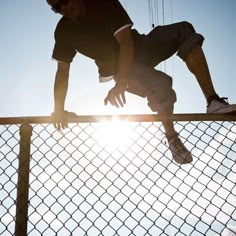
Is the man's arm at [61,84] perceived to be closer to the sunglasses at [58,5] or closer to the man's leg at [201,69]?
the sunglasses at [58,5]

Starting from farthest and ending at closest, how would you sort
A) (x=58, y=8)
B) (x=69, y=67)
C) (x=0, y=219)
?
(x=69, y=67), (x=58, y=8), (x=0, y=219)

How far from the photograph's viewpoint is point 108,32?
3.79m

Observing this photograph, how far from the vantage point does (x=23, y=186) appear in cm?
302

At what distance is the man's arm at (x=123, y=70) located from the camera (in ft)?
10.8

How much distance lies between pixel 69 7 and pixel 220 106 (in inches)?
69.9

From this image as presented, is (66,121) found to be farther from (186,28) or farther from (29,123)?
(186,28)

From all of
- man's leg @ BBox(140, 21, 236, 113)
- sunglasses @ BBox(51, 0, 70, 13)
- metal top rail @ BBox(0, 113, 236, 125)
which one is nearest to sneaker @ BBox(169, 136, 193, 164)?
man's leg @ BBox(140, 21, 236, 113)

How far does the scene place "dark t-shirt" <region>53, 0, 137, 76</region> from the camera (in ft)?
11.8

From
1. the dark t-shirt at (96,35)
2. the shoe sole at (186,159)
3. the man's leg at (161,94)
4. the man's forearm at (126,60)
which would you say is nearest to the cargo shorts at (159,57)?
the man's leg at (161,94)

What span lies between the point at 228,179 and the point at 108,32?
1875 millimetres

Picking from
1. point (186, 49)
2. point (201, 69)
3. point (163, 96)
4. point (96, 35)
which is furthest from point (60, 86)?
point (201, 69)

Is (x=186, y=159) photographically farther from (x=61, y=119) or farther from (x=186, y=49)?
(x=61, y=119)

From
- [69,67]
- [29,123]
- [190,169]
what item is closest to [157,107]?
[190,169]

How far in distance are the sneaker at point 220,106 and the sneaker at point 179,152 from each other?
20.5 inches
